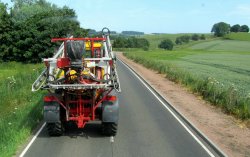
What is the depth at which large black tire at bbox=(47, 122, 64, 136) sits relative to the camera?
45.4 ft

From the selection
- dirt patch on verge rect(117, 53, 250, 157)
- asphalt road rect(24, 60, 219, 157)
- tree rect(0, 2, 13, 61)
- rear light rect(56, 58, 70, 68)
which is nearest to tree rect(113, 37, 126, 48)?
tree rect(0, 2, 13, 61)

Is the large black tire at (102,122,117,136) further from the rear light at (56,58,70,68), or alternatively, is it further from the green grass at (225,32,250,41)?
the green grass at (225,32,250,41)

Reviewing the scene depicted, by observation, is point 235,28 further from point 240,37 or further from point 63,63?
point 63,63

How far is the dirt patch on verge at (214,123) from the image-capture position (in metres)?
13.5

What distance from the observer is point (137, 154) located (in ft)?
39.6

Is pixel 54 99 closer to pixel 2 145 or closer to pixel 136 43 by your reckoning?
pixel 2 145

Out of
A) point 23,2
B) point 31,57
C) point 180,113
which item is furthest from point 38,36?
point 23,2

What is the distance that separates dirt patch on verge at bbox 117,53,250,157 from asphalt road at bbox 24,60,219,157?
0.84 m

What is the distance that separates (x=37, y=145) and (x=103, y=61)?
3.52 meters

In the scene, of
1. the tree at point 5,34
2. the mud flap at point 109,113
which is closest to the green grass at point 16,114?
the mud flap at point 109,113

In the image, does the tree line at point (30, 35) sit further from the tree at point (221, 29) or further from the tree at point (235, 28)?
the tree at point (235, 28)

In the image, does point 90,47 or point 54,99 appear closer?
point 54,99

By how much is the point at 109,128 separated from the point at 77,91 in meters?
1.56

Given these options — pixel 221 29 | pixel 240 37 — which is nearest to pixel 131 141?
pixel 240 37
